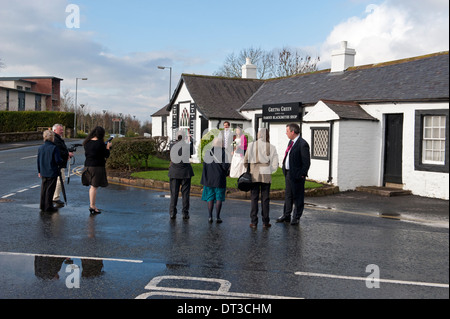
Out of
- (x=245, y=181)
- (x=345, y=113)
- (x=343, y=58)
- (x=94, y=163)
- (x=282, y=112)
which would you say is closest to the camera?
(x=245, y=181)

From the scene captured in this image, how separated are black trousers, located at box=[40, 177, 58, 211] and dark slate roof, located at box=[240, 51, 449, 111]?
9406 mm

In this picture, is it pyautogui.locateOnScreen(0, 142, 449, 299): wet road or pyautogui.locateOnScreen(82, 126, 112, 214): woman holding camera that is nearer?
pyautogui.locateOnScreen(0, 142, 449, 299): wet road

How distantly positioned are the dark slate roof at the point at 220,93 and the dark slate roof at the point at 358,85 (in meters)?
0.83

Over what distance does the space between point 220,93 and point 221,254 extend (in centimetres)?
2159

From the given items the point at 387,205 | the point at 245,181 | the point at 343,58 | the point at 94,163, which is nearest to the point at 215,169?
the point at 245,181

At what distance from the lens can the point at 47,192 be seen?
10727mm

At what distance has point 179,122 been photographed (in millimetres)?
29047

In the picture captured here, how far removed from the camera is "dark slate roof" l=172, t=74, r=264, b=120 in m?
25.8

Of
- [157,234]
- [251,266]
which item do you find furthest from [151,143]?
[251,266]

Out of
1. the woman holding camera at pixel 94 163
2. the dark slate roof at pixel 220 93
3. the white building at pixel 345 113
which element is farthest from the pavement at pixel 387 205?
Result: the dark slate roof at pixel 220 93

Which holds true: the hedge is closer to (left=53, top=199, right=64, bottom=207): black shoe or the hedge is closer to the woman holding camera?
(left=53, top=199, right=64, bottom=207): black shoe

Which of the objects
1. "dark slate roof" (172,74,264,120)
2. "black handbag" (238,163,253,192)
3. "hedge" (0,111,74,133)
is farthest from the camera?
"hedge" (0,111,74,133)

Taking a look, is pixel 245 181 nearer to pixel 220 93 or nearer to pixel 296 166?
pixel 296 166

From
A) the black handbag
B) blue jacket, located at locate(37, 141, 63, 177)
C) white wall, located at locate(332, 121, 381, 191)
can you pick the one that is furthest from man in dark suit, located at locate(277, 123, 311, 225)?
white wall, located at locate(332, 121, 381, 191)
